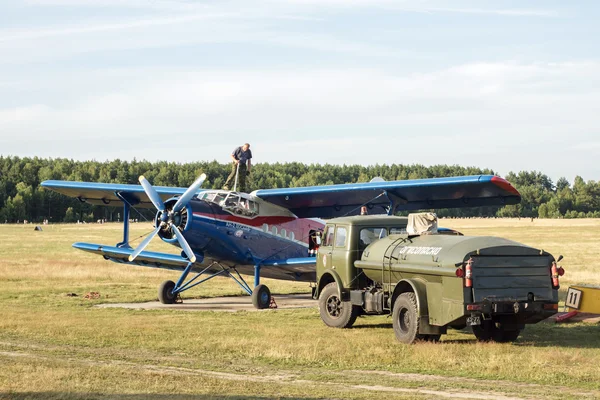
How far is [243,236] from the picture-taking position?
22.7 metres

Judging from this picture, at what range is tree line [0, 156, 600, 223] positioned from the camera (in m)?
146

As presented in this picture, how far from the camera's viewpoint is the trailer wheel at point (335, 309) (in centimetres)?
1697

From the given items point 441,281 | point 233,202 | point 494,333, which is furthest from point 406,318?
point 233,202

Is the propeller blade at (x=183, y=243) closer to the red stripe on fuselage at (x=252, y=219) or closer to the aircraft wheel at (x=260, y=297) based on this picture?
the red stripe on fuselage at (x=252, y=219)

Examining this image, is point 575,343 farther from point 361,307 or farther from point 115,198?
point 115,198

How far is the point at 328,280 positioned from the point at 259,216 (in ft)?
19.3

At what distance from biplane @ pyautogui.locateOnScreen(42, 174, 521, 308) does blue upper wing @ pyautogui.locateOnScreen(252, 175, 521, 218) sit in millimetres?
25

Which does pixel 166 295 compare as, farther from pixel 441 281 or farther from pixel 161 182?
pixel 161 182

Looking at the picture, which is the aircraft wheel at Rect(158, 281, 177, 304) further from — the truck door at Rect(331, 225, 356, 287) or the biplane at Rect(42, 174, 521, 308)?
the truck door at Rect(331, 225, 356, 287)

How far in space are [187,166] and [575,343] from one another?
173 m

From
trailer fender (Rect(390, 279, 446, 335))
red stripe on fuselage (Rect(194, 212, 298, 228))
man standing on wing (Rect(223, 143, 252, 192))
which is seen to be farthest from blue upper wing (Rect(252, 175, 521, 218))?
trailer fender (Rect(390, 279, 446, 335))

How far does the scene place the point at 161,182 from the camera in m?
168

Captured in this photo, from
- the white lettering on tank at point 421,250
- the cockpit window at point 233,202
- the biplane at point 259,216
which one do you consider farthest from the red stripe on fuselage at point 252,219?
the white lettering on tank at point 421,250

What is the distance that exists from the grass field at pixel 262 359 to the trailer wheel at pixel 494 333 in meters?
0.23
